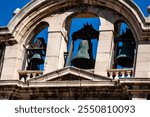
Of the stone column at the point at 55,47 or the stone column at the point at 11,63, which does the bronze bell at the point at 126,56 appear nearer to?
the stone column at the point at 55,47

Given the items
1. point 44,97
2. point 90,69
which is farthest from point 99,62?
point 44,97

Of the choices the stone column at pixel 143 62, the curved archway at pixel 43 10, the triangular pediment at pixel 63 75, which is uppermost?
the curved archway at pixel 43 10

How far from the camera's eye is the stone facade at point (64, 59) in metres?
27.3

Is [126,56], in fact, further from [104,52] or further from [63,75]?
[63,75]

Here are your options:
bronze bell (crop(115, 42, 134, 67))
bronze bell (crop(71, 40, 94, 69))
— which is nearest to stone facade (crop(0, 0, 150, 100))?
bronze bell (crop(115, 42, 134, 67))

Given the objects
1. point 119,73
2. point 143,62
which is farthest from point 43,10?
point 143,62

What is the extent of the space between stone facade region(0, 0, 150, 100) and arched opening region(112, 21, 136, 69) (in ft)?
1.09

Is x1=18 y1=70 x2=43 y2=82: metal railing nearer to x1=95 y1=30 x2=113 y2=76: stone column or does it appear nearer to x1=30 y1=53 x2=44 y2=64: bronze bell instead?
x1=30 y1=53 x2=44 y2=64: bronze bell

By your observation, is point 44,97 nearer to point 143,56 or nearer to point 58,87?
point 58,87

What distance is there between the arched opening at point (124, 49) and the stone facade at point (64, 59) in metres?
0.33

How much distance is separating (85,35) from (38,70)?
2.32 metres

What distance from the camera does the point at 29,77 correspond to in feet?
94.0

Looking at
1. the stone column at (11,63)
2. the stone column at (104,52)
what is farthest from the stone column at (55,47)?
the stone column at (104,52)

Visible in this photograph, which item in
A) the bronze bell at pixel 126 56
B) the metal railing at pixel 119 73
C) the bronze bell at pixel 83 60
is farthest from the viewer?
the bronze bell at pixel 83 60
